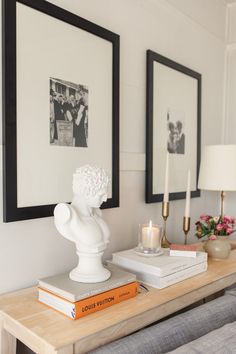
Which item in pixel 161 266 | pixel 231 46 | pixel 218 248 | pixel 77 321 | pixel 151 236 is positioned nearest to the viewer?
pixel 77 321

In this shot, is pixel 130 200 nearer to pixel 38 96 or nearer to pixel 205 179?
pixel 205 179

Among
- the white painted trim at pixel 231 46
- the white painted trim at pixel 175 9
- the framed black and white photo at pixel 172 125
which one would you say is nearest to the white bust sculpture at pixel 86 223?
the framed black and white photo at pixel 172 125

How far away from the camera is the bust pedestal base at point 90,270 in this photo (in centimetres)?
108

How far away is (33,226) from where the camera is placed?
1.23 metres

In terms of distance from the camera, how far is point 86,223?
1.07 meters

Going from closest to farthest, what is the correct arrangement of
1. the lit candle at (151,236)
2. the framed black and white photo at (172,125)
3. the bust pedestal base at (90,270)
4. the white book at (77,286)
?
the white book at (77,286) → the bust pedestal base at (90,270) → the lit candle at (151,236) → the framed black and white photo at (172,125)

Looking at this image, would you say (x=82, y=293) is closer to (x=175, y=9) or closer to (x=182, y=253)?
(x=182, y=253)

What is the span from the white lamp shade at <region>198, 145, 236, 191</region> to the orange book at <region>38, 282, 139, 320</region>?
764 millimetres

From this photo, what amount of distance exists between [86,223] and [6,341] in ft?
1.48

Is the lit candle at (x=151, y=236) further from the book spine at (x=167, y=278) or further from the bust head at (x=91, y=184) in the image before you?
the bust head at (x=91, y=184)

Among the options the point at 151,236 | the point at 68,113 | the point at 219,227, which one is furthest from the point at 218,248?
the point at 68,113

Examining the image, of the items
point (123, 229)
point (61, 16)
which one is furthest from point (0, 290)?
point (61, 16)

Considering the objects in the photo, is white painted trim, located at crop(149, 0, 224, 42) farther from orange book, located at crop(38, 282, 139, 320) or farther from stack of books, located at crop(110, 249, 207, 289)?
orange book, located at crop(38, 282, 139, 320)

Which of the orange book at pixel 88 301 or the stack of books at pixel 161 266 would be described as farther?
the stack of books at pixel 161 266
